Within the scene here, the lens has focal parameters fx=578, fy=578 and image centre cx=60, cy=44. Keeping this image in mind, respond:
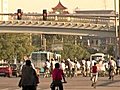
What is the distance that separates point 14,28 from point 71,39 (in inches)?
2251

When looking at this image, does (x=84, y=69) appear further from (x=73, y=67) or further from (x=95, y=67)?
(x=95, y=67)

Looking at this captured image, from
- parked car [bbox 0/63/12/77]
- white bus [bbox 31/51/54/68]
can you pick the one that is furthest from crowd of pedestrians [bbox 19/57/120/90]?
white bus [bbox 31/51/54/68]

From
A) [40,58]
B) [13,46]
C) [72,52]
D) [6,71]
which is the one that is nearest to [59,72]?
[6,71]

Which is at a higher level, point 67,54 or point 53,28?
point 53,28

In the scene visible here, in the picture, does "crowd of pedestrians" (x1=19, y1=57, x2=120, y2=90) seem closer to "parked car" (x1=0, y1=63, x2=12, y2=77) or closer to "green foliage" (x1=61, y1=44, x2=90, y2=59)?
"parked car" (x1=0, y1=63, x2=12, y2=77)

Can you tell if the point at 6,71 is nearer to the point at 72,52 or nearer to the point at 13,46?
the point at 13,46

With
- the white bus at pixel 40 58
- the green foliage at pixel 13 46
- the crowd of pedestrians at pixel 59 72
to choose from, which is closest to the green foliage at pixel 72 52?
the green foliage at pixel 13 46

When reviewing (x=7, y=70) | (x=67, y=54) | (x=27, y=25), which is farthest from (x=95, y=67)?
(x=67, y=54)

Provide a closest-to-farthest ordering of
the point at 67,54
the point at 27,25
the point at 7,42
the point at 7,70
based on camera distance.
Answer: the point at 7,70 < the point at 27,25 < the point at 7,42 < the point at 67,54

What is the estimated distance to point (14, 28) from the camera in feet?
302

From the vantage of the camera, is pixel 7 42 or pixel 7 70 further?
pixel 7 42

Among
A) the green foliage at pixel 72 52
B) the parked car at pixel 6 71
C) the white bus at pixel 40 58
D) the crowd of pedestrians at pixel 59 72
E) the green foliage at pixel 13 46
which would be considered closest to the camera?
the crowd of pedestrians at pixel 59 72

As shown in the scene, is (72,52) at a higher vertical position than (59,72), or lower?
lower

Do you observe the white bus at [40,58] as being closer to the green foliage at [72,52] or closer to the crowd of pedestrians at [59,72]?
the crowd of pedestrians at [59,72]
